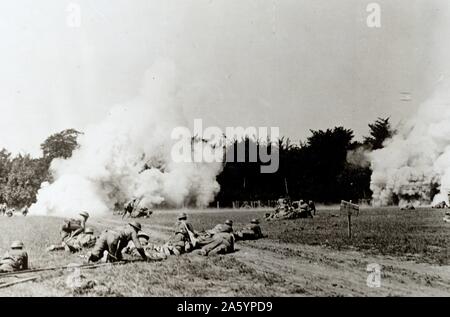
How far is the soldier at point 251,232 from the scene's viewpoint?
11125 millimetres

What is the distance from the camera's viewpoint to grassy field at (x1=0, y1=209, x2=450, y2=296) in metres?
9.48

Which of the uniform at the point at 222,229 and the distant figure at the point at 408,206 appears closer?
the uniform at the point at 222,229

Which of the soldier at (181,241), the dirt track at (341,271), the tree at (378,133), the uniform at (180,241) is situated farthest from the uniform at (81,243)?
the tree at (378,133)

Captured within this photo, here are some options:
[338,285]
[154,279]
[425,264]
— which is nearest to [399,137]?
[425,264]

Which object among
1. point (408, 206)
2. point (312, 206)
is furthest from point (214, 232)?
point (408, 206)

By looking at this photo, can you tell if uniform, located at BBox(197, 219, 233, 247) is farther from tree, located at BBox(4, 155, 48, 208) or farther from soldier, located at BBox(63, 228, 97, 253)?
tree, located at BBox(4, 155, 48, 208)

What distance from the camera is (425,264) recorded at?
33.0 ft

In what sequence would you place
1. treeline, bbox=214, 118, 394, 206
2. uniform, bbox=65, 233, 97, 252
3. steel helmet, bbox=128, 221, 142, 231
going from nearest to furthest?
steel helmet, bbox=128, 221, 142, 231 < uniform, bbox=65, 233, 97, 252 < treeline, bbox=214, 118, 394, 206

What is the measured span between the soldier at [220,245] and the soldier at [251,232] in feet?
1.26

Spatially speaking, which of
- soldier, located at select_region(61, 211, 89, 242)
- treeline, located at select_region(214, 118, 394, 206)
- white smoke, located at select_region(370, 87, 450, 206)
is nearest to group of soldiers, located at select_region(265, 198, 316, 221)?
treeline, located at select_region(214, 118, 394, 206)

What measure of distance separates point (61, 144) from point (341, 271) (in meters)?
6.53

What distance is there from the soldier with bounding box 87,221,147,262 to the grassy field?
280mm

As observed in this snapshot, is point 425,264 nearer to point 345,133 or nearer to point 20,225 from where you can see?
point 345,133

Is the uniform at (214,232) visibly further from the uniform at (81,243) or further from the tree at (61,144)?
the tree at (61,144)
